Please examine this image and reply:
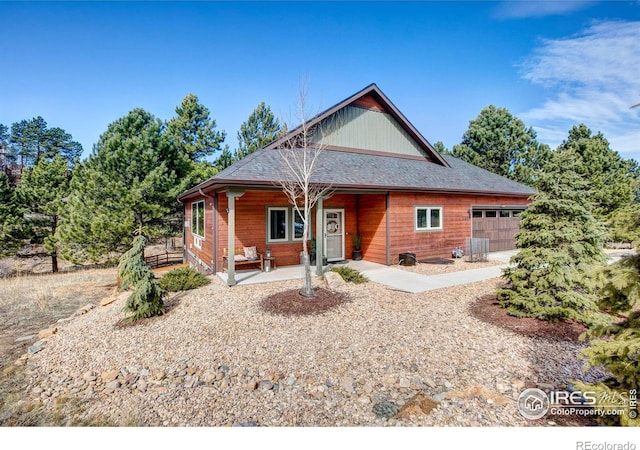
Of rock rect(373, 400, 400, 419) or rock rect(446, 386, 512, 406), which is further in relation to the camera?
rock rect(446, 386, 512, 406)

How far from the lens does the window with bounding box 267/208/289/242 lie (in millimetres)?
10479

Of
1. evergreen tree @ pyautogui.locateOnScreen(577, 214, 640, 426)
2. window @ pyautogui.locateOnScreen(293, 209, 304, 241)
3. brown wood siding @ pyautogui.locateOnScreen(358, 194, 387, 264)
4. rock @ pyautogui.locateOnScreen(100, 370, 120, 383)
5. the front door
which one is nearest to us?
evergreen tree @ pyautogui.locateOnScreen(577, 214, 640, 426)

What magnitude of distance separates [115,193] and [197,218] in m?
4.17

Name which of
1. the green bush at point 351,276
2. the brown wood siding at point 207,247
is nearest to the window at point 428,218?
the green bush at point 351,276

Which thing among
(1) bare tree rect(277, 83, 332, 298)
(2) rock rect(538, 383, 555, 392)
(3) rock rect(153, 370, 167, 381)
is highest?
(1) bare tree rect(277, 83, 332, 298)

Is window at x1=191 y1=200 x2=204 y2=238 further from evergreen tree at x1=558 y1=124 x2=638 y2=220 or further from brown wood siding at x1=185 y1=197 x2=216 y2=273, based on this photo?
evergreen tree at x1=558 y1=124 x2=638 y2=220

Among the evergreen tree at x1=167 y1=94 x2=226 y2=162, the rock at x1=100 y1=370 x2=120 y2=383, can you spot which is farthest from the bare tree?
the evergreen tree at x1=167 y1=94 x2=226 y2=162

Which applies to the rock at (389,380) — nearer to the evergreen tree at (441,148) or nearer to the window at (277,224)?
the window at (277,224)

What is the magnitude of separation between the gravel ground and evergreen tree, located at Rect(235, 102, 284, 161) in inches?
903

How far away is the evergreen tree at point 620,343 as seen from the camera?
2240 millimetres

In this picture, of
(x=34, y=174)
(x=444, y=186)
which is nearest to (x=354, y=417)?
(x=444, y=186)

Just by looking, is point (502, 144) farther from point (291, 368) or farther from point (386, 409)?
point (386, 409)
